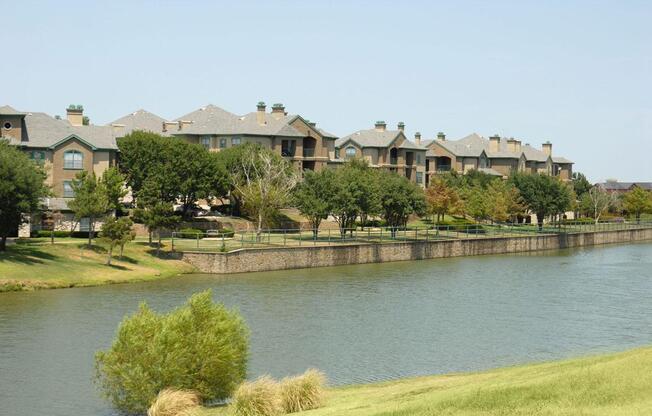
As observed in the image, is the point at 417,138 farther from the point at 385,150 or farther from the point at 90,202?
the point at 90,202

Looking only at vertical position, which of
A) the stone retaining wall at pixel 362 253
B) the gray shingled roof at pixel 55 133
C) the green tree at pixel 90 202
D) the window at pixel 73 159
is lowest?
the stone retaining wall at pixel 362 253

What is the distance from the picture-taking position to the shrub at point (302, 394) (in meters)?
28.7

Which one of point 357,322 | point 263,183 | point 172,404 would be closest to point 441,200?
point 263,183

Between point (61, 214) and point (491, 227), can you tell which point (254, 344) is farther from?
point (491, 227)

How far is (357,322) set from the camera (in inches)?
2036

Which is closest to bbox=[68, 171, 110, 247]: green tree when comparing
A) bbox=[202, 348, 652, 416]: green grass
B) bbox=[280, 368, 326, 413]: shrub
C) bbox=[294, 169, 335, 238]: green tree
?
bbox=[294, 169, 335, 238]: green tree

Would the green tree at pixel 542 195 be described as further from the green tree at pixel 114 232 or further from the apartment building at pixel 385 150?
the green tree at pixel 114 232

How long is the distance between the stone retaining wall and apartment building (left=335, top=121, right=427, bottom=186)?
Result: 2649cm

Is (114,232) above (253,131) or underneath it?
underneath

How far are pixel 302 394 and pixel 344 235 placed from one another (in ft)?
198

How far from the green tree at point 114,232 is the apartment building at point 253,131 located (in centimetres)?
4164

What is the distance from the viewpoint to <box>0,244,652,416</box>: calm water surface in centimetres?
3875

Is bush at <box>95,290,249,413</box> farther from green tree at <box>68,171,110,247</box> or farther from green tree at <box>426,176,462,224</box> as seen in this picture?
green tree at <box>426,176,462,224</box>

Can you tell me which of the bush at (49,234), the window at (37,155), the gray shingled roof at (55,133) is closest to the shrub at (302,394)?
the bush at (49,234)
